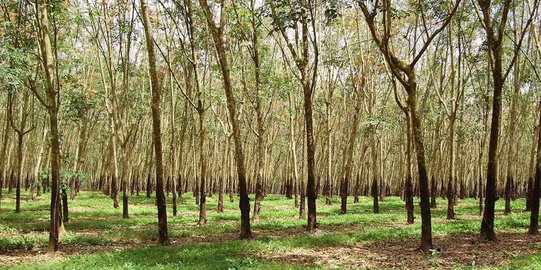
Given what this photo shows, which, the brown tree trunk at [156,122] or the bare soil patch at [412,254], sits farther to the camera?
the brown tree trunk at [156,122]

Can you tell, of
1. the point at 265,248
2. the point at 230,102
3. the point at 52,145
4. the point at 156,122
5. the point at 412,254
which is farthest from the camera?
the point at 230,102

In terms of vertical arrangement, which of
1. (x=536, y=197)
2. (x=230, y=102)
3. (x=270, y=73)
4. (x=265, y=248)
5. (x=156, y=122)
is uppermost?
(x=270, y=73)

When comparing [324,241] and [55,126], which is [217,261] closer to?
[324,241]

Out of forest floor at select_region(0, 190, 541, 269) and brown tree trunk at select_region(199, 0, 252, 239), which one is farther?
brown tree trunk at select_region(199, 0, 252, 239)

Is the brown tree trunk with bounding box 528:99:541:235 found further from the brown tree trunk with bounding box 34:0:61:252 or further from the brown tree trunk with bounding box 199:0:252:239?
the brown tree trunk with bounding box 34:0:61:252

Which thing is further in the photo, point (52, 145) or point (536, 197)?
point (536, 197)

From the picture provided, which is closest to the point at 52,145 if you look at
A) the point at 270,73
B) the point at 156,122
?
the point at 156,122

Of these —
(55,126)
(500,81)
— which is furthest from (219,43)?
(500,81)

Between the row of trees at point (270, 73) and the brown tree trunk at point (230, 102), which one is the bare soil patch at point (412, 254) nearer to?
the row of trees at point (270, 73)

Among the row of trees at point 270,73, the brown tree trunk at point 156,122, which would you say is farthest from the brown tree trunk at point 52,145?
the brown tree trunk at point 156,122

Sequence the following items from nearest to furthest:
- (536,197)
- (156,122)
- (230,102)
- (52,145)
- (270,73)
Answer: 1. (52,145)
2. (156,122)
3. (230,102)
4. (536,197)
5. (270,73)

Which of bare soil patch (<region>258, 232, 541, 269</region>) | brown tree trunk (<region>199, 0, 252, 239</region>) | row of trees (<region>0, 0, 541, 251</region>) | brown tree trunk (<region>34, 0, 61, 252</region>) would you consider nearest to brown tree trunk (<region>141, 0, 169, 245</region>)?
row of trees (<region>0, 0, 541, 251</region>)

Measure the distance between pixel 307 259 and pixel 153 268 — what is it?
4.08 metres

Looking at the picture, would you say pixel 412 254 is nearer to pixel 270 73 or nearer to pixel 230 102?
pixel 230 102
